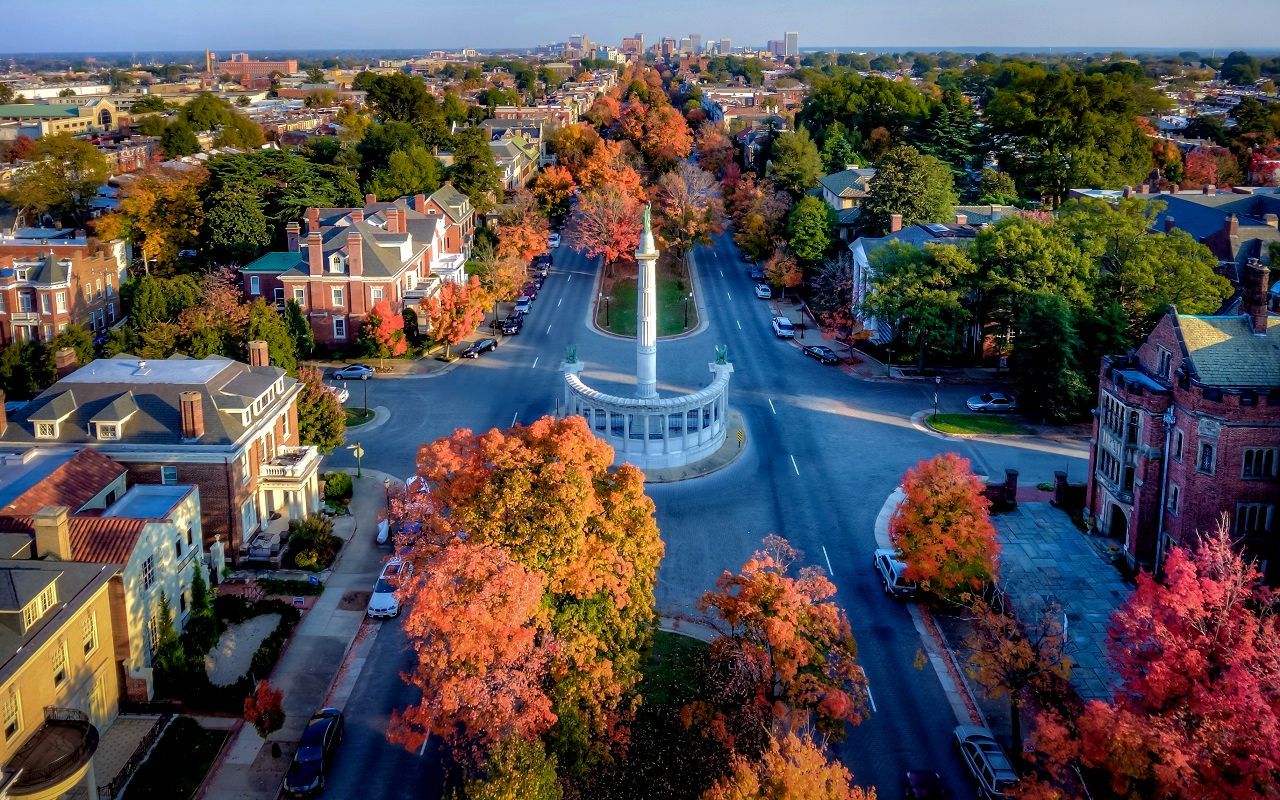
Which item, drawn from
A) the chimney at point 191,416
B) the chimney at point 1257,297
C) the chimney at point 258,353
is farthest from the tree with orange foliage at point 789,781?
the chimney at point 258,353

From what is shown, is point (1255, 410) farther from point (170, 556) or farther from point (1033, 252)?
point (170, 556)

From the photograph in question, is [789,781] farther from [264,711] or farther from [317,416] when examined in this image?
[317,416]

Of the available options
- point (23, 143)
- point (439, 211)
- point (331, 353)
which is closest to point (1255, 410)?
point (331, 353)

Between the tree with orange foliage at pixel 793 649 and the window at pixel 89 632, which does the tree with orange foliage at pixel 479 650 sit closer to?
the tree with orange foliage at pixel 793 649

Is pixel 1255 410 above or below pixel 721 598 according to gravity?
above

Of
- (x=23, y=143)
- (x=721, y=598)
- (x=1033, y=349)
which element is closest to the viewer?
(x=721, y=598)

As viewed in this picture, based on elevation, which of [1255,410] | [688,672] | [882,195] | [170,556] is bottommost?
[688,672]

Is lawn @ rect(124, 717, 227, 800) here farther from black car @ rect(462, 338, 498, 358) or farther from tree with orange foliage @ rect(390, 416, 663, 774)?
black car @ rect(462, 338, 498, 358)
